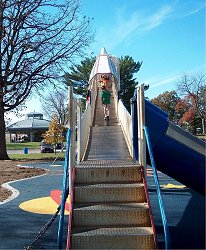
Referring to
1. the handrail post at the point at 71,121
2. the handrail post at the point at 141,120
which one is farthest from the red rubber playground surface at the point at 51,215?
the handrail post at the point at 141,120

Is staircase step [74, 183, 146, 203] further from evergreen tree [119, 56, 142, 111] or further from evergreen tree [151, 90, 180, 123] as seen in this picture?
evergreen tree [151, 90, 180, 123]

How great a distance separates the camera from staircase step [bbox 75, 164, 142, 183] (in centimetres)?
607

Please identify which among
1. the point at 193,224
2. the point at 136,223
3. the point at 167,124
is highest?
the point at 167,124

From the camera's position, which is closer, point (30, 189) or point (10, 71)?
point (30, 189)

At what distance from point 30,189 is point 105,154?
4.84 metres

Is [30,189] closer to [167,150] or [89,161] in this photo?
[89,161]

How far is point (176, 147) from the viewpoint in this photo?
20.3 ft

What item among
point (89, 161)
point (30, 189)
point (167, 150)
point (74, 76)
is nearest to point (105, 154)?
point (89, 161)

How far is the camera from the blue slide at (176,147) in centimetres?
615

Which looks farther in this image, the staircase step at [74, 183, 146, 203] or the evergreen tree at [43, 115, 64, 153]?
the evergreen tree at [43, 115, 64, 153]

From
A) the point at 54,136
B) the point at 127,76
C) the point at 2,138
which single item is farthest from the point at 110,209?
the point at 127,76

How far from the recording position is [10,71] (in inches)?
965

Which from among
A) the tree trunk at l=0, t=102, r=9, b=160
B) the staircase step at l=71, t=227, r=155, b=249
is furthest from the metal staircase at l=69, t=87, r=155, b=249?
the tree trunk at l=0, t=102, r=9, b=160

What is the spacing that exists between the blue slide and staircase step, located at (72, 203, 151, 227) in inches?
50.5
